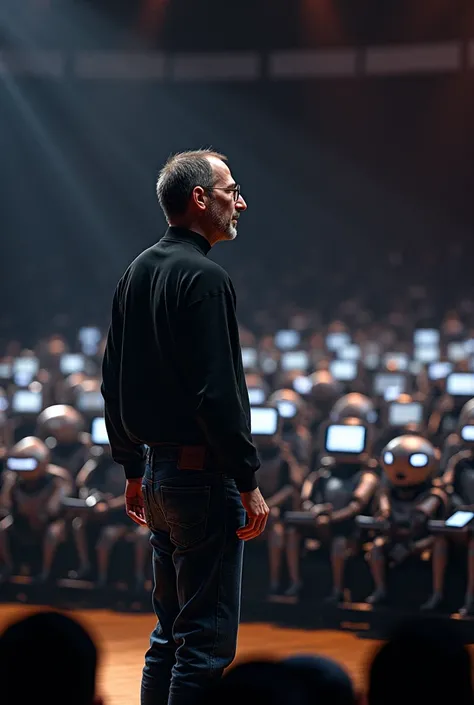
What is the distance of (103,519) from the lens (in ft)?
27.8

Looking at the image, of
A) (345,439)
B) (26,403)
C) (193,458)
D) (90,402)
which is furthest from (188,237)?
(26,403)

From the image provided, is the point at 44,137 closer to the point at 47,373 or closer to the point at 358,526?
the point at 47,373

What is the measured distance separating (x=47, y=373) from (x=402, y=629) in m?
11.5

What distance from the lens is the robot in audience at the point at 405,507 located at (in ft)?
24.8

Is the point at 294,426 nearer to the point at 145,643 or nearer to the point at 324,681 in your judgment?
the point at 145,643

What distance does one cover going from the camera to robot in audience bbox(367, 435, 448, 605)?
7547 millimetres

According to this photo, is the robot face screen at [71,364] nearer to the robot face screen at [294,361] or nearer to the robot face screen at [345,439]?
the robot face screen at [294,361]

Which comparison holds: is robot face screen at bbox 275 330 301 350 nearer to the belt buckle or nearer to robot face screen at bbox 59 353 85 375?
robot face screen at bbox 59 353 85 375

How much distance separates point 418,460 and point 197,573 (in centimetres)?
453

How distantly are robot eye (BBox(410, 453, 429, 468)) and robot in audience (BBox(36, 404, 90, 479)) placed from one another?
2926 mm

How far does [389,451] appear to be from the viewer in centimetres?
767

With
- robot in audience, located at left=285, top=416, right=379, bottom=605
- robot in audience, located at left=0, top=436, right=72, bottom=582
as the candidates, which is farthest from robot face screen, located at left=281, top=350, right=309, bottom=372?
robot in audience, located at left=0, top=436, right=72, bottom=582

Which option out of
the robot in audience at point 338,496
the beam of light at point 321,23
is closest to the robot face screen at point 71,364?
the robot in audience at point 338,496

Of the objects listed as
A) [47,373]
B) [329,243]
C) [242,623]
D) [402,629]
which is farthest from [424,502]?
[329,243]
